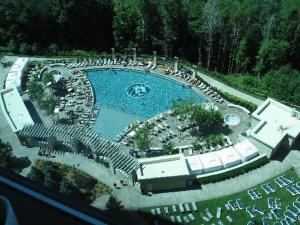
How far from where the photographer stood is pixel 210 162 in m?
43.4

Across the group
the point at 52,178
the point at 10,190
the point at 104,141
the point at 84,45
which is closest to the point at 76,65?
the point at 84,45

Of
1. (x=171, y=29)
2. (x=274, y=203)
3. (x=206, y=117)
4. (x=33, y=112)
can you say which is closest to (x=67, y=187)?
(x=33, y=112)

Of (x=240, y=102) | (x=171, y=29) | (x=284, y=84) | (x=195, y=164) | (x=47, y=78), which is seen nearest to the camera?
(x=195, y=164)

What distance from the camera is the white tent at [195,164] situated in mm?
42781

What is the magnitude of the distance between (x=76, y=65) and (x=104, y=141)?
1686 cm

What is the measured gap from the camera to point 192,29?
60.1m

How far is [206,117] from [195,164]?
250 inches

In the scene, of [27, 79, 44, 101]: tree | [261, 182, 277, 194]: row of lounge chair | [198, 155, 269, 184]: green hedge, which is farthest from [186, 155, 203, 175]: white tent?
[27, 79, 44, 101]: tree

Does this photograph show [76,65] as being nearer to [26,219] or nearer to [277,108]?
[277,108]

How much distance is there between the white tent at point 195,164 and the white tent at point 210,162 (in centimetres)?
39

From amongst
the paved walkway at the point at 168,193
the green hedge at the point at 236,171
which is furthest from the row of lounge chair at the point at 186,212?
the green hedge at the point at 236,171

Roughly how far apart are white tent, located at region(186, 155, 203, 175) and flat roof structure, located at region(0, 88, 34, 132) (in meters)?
18.2

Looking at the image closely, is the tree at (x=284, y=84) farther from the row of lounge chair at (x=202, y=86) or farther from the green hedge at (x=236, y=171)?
the green hedge at (x=236, y=171)

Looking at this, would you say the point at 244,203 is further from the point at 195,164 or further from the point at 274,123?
the point at 274,123
